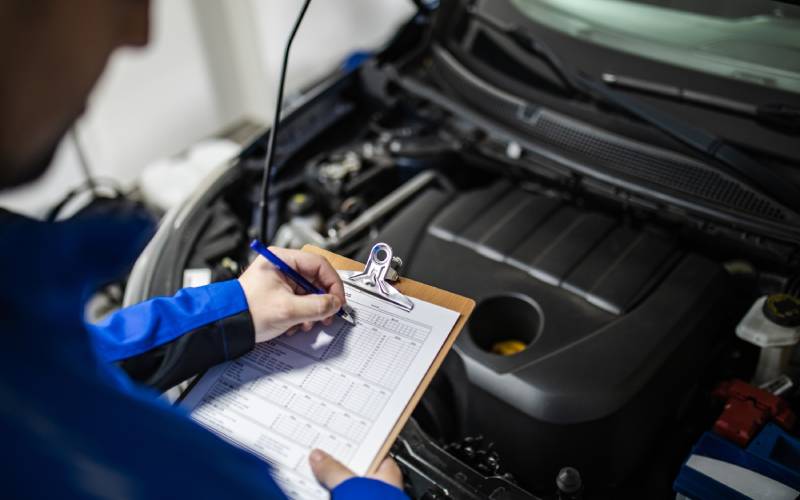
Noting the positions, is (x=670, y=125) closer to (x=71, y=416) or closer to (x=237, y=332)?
(x=237, y=332)

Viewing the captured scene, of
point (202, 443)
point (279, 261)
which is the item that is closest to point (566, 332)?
point (279, 261)

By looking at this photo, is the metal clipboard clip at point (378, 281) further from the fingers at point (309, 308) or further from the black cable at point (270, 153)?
the black cable at point (270, 153)

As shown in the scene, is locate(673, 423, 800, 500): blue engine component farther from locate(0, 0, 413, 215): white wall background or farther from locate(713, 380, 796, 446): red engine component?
locate(0, 0, 413, 215): white wall background

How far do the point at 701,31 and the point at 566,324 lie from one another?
0.70 metres

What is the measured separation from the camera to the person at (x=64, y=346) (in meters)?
0.62

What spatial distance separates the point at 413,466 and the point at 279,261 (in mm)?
375

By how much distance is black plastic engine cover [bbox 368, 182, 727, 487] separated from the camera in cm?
110

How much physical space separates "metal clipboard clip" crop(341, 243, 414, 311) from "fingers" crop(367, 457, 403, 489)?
252mm

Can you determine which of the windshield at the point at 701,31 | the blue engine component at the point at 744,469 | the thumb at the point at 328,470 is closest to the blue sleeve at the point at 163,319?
the thumb at the point at 328,470

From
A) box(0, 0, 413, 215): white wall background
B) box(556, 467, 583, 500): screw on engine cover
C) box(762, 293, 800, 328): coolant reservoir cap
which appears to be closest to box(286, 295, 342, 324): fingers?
box(556, 467, 583, 500): screw on engine cover

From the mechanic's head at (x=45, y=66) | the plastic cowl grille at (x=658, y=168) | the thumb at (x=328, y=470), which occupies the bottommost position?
the thumb at (x=328, y=470)

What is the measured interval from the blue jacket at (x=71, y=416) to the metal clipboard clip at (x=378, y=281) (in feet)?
1.20

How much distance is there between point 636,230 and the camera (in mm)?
1383

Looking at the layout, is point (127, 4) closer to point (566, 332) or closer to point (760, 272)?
point (566, 332)
